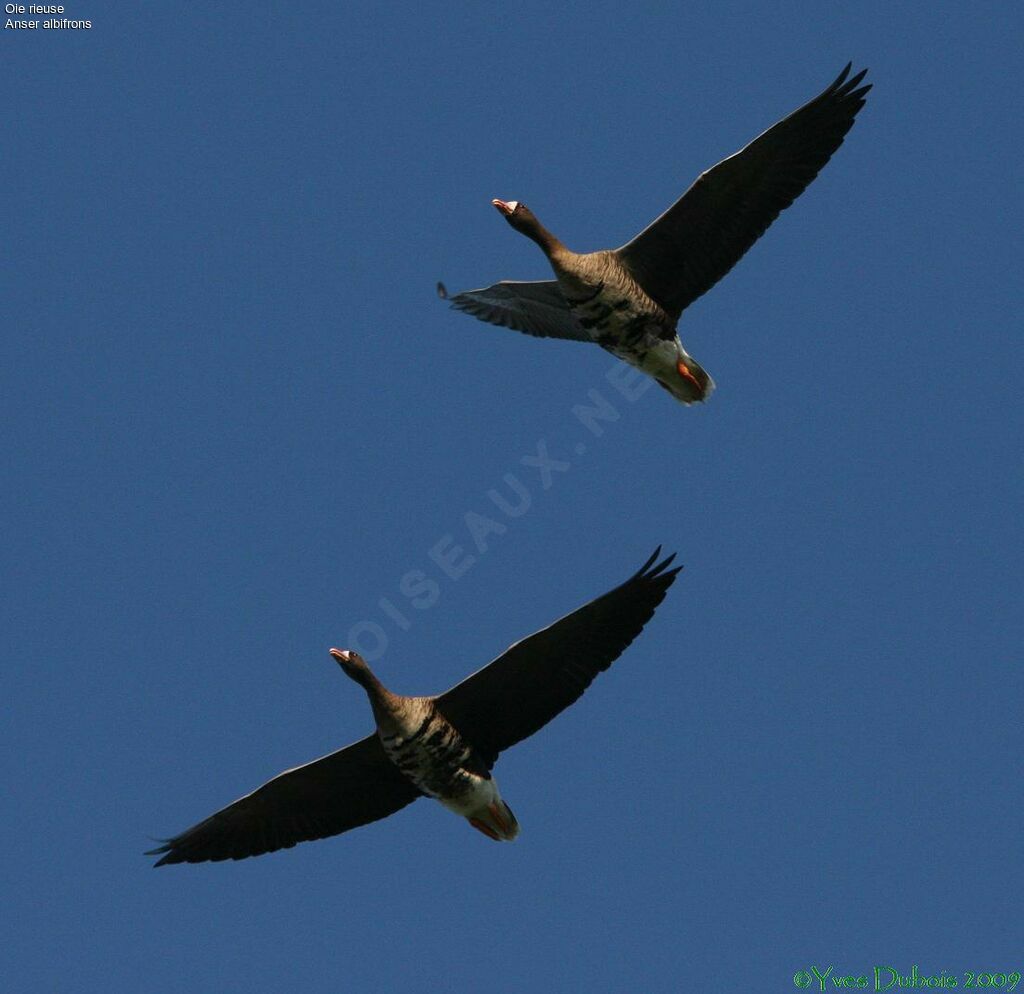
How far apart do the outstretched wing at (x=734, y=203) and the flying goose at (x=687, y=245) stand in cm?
1

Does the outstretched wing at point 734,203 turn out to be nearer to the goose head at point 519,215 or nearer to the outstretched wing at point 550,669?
the goose head at point 519,215

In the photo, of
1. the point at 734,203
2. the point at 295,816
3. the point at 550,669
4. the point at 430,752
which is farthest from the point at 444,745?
the point at 734,203

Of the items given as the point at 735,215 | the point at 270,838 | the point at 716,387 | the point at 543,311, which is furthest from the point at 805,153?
the point at 270,838

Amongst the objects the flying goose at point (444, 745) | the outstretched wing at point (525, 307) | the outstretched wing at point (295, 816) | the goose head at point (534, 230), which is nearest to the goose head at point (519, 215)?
the goose head at point (534, 230)

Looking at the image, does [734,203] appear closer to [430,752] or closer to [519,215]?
[519,215]

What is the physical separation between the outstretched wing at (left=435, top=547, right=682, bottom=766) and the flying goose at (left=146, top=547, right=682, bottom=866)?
1cm

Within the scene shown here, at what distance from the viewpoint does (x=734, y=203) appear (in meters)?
23.8

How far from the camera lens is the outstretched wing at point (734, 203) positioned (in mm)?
23359

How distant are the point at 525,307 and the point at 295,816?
8342 millimetres

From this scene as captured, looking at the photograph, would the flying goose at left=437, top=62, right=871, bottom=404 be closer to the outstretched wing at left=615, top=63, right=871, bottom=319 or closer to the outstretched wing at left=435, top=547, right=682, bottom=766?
the outstretched wing at left=615, top=63, right=871, bottom=319

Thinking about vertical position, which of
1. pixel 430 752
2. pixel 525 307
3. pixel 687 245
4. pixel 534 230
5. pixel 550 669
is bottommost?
pixel 430 752

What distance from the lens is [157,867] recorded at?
2277 centimetres

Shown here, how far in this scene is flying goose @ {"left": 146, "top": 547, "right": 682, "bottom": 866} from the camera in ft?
70.9

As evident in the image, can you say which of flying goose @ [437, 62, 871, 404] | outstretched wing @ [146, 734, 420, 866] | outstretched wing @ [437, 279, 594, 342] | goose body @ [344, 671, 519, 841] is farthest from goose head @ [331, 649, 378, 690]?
outstretched wing @ [437, 279, 594, 342]
